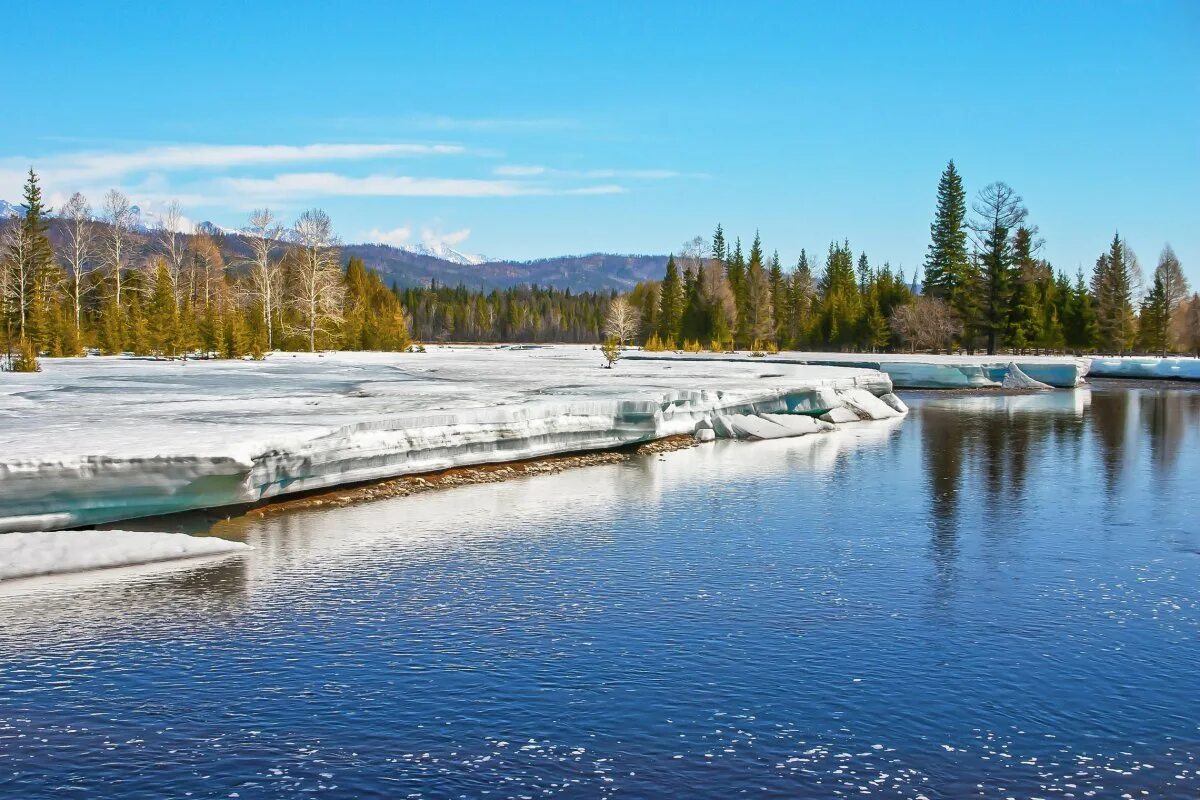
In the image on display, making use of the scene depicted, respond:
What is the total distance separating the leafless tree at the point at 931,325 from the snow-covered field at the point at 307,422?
36.2m

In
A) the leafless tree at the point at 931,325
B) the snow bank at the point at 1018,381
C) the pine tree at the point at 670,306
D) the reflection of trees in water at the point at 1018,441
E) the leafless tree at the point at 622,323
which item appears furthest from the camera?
the pine tree at the point at 670,306

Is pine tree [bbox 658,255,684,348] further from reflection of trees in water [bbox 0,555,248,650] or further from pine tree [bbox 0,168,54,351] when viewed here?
reflection of trees in water [bbox 0,555,248,650]

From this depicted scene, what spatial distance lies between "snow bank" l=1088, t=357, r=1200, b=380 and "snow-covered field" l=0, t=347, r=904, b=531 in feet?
88.7

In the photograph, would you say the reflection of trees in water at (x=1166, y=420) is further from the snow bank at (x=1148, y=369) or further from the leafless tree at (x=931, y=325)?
the leafless tree at (x=931, y=325)

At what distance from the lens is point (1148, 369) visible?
56.6 m

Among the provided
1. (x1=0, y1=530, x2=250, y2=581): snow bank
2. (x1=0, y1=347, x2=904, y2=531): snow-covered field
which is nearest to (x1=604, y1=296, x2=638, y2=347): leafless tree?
(x1=0, y1=347, x2=904, y2=531): snow-covered field

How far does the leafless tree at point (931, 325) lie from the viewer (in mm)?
A: 71562

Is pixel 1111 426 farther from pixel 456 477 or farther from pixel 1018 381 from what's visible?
pixel 456 477

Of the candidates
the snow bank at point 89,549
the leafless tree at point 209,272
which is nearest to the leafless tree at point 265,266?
the leafless tree at point 209,272

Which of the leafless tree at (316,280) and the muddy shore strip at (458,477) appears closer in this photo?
the muddy shore strip at (458,477)

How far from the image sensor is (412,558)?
13297 millimetres

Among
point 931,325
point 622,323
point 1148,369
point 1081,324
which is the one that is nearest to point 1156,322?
point 1081,324

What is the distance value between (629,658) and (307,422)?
10.3 m

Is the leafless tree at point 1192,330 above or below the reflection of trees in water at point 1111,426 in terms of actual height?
above
